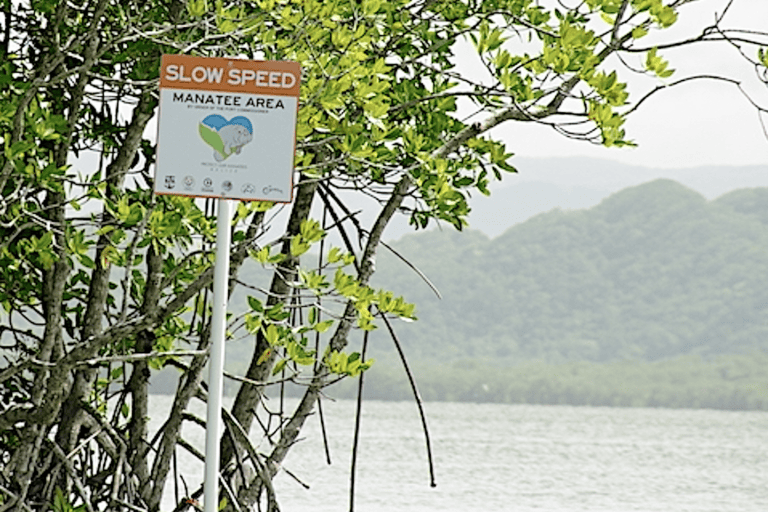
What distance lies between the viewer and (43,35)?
3.40 metres

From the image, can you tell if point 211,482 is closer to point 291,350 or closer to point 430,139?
point 291,350

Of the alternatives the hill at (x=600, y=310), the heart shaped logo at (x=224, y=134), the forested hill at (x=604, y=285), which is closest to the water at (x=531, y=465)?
the hill at (x=600, y=310)

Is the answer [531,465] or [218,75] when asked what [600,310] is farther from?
[218,75]

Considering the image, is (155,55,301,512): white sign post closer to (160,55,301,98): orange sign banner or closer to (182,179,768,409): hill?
(160,55,301,98): orange sign banner

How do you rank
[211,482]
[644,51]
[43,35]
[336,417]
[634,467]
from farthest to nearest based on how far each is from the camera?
1. [336,417]
2. [634,467]
3. [43,35]
4. [644,51]
5. [211,482]

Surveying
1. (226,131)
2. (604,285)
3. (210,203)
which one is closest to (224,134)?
(226,131)

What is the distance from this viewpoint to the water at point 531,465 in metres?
17.2

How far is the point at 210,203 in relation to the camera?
3713mm

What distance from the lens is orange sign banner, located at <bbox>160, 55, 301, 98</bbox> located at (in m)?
2.66

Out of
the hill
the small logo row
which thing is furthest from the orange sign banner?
the hill

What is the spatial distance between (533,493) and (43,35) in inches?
639

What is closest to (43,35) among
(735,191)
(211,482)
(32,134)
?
(32,134)

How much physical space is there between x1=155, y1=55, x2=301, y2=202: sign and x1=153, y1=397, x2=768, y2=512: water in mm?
9660

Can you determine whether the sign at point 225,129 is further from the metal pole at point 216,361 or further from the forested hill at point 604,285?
the forested hill at point 604,285
